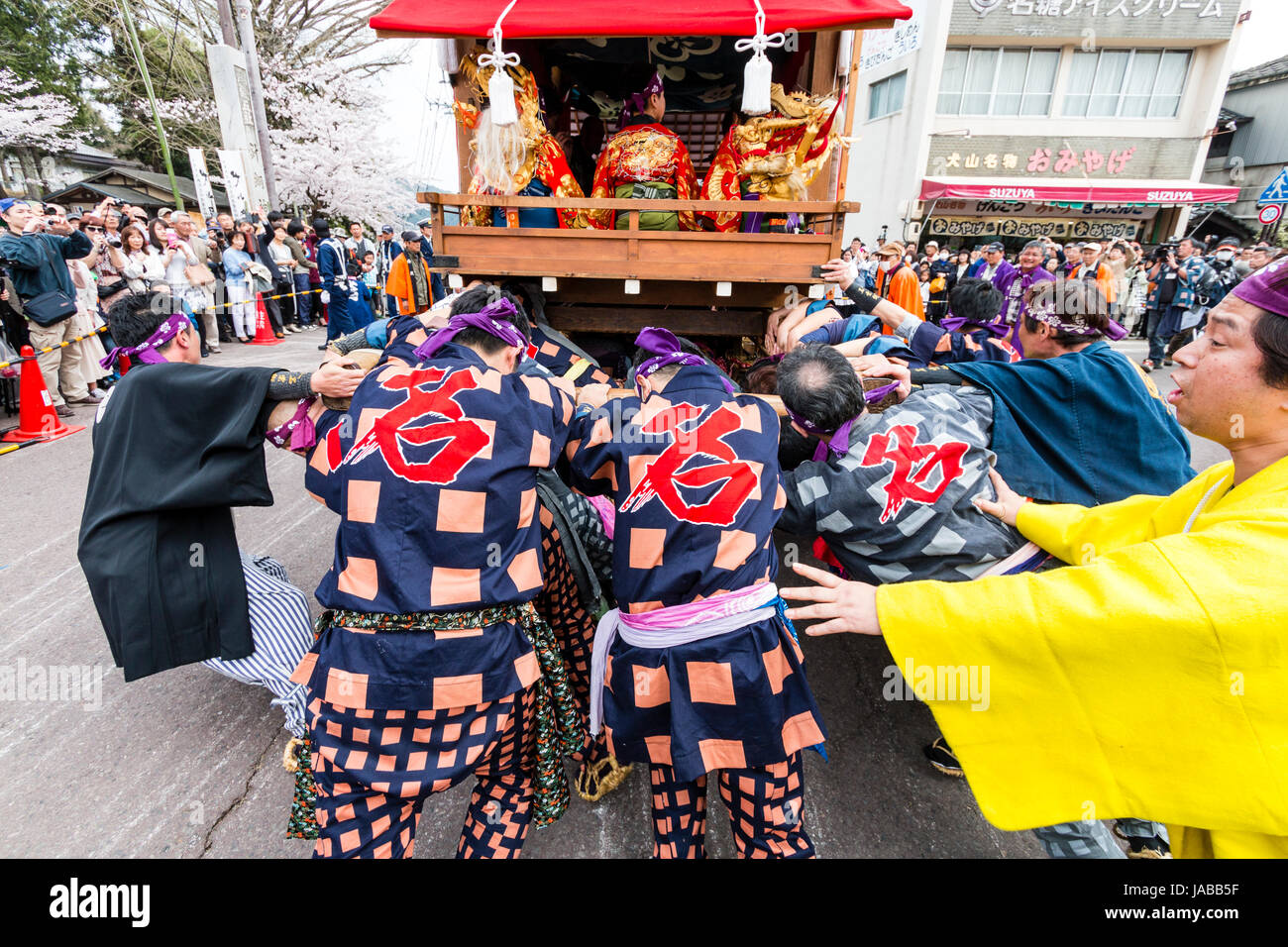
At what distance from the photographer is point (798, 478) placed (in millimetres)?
2186

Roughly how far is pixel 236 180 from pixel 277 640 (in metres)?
14.0

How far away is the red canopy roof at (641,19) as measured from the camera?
2633 mm

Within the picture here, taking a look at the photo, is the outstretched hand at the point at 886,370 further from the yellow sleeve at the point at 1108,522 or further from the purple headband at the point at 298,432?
the purple headband at the point at 298,432

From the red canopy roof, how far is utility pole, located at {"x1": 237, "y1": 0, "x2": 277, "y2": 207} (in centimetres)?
1375

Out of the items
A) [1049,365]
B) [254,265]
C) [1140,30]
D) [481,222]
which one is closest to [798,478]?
[1049,365]

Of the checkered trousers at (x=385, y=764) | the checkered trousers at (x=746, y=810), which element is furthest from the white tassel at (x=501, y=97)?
the checkered trousers at (x=746, y=810)

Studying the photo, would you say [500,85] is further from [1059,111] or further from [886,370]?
[1059,111]

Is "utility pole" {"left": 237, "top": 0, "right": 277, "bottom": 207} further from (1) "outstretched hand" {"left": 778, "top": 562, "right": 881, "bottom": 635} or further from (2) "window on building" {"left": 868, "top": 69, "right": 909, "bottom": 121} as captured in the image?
(2) "window on building" {"left": 868, "top": 69, "right": 909, "bottom": 121}

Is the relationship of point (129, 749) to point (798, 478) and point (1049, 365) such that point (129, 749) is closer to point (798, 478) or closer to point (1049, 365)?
point (798, 478)

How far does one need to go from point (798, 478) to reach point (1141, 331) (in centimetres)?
1622

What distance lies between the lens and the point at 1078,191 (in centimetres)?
1778

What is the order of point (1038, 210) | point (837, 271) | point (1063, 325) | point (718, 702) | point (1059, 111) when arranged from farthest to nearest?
1. point (1038, 210)
2. point (1059, 111)
3. point (837, 271)
4. point (1063, 325)
5. point (718, 702)

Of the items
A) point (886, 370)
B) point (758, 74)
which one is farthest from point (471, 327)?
point (758, 74)

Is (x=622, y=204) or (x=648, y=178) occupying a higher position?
(x=648, y=178)
